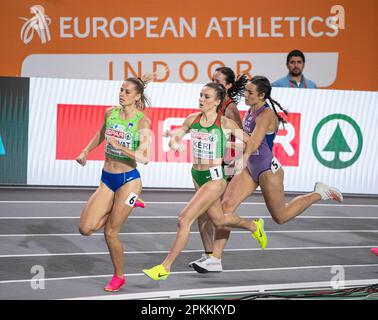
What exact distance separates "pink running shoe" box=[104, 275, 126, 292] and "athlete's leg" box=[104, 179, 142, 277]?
4cm

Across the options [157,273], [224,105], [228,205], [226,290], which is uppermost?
[224,105]

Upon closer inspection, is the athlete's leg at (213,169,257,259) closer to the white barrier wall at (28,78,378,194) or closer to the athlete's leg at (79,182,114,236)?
the athlete's leg at (79,182,114,236)

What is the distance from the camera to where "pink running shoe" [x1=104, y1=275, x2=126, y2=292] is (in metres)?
7.48

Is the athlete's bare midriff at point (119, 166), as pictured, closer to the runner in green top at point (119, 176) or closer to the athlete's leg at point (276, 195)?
the runner in green top at point (119, 176)

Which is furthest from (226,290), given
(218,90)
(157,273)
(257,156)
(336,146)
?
(336,146)

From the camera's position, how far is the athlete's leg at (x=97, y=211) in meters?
7.50

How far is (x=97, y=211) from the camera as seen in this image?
7.53 m

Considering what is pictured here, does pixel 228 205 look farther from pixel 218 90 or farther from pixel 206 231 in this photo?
pixel 218 90

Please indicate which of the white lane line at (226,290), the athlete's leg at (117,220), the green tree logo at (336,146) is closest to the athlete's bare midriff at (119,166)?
the athlete's leg at (117,220)

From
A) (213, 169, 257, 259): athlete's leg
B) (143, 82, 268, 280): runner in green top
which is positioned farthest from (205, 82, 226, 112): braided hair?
(213, 169, 257, 259): athlete's leg

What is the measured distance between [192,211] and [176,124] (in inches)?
235

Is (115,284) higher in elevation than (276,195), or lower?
lower

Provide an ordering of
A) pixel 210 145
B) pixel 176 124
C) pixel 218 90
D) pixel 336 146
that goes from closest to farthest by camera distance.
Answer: pixel 210 145 < pixel 218 90 < pixel 176 124 < pixel 336 146

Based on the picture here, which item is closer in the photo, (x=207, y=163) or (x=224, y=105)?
(x=207, y=163)
